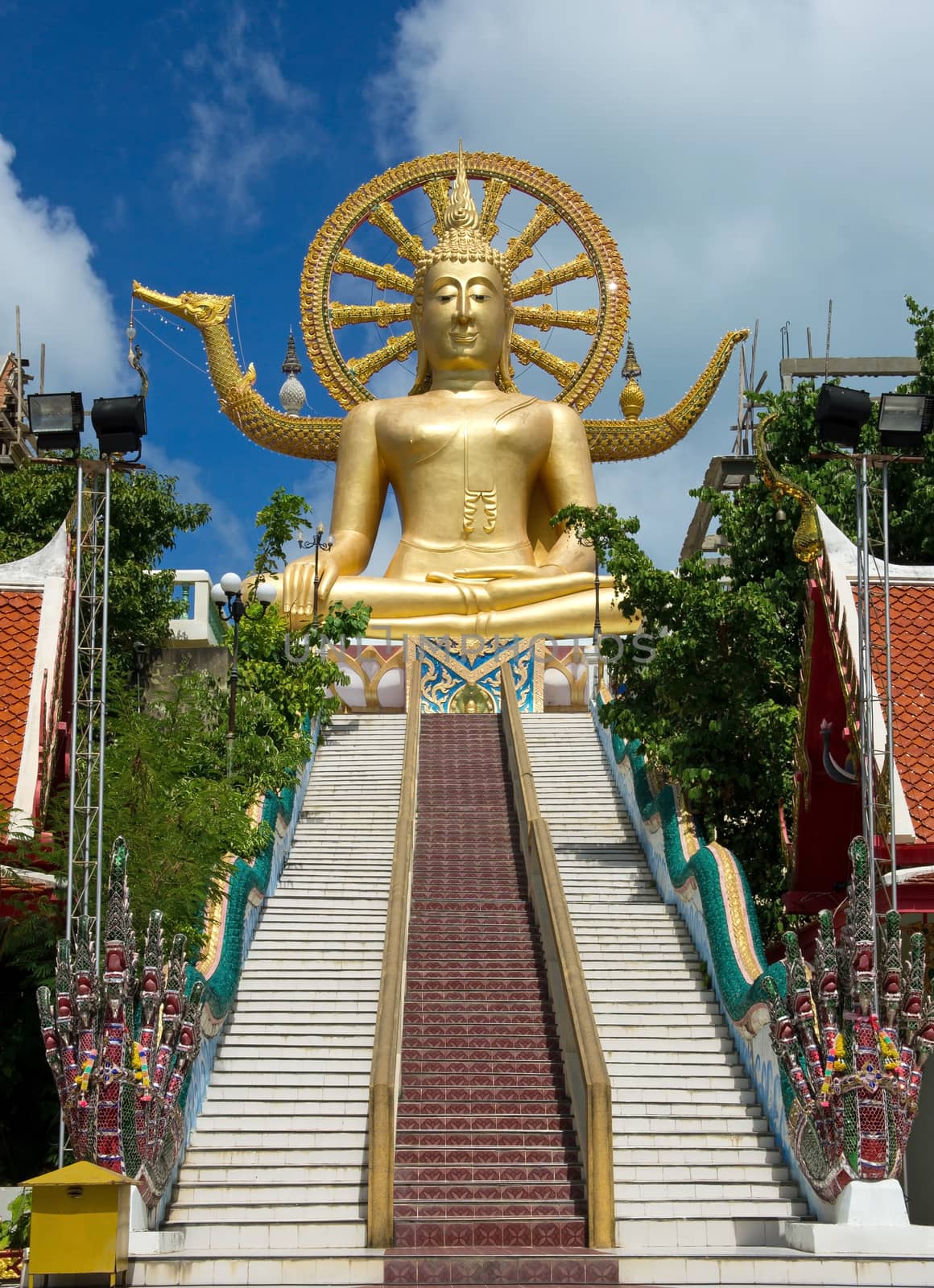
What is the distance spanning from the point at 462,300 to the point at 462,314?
193 mm

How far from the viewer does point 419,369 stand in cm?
2683

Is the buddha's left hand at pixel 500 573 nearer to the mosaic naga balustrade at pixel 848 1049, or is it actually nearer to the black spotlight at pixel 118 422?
the black spotlight at pixel 118 422

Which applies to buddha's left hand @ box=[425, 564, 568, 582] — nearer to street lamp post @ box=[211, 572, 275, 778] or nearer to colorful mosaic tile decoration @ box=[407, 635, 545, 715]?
colorful mosaic tile decoration @ box=[407, 635, 545, 715]

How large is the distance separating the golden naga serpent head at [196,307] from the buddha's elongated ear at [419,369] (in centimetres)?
265

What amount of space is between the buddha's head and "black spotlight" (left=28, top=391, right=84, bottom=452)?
46.5ft

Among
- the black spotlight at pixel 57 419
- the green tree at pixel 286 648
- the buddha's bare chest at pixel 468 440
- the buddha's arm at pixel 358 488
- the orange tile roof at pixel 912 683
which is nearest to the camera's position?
the black spotlight at pixel 57 419

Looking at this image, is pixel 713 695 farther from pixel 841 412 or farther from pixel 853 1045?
pixel 853 1045

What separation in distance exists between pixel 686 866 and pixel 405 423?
1237 cm

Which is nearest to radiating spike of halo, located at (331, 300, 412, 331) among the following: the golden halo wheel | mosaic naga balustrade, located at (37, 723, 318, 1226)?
the golden halo wheel

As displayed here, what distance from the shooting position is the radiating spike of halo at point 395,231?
27000mm

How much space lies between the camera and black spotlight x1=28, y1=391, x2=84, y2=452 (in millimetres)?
12164

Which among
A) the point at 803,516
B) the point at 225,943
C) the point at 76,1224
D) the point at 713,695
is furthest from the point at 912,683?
the point at 76,1224

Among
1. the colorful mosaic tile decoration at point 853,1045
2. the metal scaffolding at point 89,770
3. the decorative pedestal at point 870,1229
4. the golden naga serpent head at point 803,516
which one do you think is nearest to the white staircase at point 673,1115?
the decorative pedestal at point 870,1229

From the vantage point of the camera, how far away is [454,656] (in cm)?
2311
